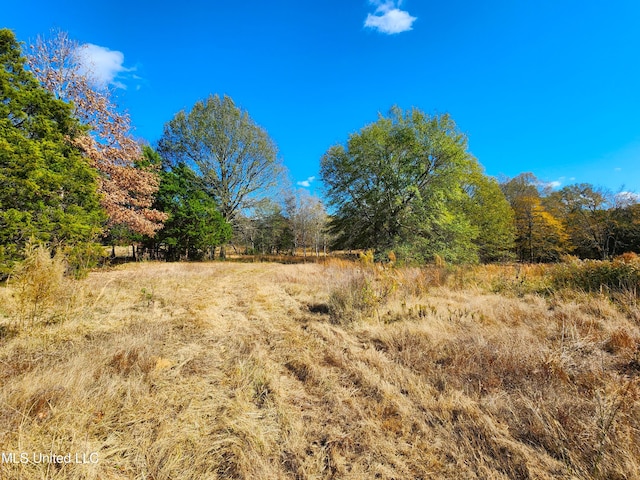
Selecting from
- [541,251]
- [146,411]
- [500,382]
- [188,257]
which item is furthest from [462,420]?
[541,251]

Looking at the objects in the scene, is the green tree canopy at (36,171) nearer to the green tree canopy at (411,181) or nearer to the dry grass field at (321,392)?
the dry grass field at (321,392)

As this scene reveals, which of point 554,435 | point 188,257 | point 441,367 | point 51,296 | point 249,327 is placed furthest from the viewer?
point 188,257

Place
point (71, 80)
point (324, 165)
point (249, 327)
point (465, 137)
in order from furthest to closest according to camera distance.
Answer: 1. point (324, 165)
2. point (465, 137)
3. point (71, 80)
4. point (249, 327)

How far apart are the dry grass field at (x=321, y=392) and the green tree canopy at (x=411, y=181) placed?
33.3ft

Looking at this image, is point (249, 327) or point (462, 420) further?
point (249, 327)

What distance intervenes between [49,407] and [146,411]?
2.38 feet

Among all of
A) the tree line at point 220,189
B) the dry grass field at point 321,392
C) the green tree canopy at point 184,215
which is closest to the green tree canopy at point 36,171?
the tree line at point 220,189

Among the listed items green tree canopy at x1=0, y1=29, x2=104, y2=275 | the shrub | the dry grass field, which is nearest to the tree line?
green tree canopy at x1=0, y1=29, x2=104, y2=275

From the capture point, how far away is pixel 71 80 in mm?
11188

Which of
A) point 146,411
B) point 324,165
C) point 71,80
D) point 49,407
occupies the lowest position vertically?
point 146,411

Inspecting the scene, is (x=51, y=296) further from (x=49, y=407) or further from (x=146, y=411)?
(x=146, y=411)

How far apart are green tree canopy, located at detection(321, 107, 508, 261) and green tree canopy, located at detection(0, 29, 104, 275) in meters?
13.1
